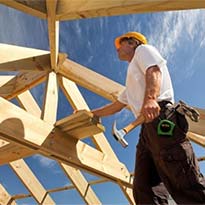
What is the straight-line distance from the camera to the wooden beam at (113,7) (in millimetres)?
1846

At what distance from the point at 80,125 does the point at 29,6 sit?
3.27ft

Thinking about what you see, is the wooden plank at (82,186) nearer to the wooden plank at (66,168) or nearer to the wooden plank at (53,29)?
the wooden plank at (66,168)

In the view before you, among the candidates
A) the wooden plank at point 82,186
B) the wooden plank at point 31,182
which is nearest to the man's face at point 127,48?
the wooden plank at point 82,186

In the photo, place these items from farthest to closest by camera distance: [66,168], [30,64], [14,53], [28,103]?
1. [66,168]
2. [28,103]
3. [30,64]
4. [14,53]

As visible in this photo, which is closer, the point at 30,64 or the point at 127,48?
the point at 127,48

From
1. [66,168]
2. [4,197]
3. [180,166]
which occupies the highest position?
[4,197]

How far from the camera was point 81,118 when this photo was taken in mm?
2713

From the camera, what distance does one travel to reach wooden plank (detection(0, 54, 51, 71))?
3.25 meters

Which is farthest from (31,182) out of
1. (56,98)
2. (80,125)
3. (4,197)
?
(80,125)

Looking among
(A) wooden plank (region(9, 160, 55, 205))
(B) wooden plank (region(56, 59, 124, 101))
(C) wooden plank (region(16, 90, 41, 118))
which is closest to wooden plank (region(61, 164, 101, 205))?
(A) wooden plank (region(9, 160, 55, 205))

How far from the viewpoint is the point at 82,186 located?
227 inches

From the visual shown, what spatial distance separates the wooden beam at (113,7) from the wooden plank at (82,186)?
3.29 m

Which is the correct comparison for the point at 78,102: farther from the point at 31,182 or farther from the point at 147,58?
the point at 31,182

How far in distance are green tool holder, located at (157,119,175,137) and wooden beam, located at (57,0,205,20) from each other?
0.61m
